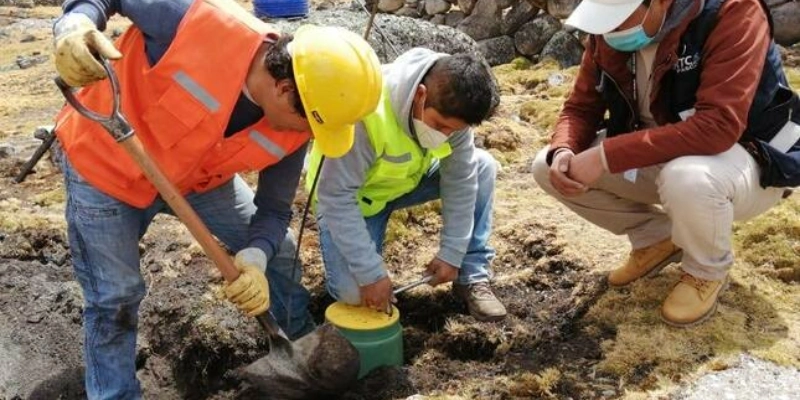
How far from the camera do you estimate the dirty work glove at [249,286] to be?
285 centimetres

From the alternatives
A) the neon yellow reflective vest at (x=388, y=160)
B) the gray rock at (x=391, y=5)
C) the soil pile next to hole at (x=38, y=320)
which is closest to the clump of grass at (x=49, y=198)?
the soil pile next to hole at (x=38, y=320)

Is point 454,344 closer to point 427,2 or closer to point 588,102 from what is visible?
point 588,102

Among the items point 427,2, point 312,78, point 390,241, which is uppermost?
point 312,78

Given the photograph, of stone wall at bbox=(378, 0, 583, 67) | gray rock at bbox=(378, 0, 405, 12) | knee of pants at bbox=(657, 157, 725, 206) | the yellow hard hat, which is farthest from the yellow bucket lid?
gray rock at bbox=(378, 0, 405, 12)

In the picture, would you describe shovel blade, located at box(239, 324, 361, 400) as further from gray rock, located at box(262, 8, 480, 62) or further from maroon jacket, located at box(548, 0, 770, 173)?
gray rock, located at box(262, 8, 480, 62)

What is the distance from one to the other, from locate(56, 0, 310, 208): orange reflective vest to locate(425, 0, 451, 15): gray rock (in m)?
8.92

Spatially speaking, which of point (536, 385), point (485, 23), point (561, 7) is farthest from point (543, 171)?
point (485, 23)

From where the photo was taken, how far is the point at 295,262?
136 inches

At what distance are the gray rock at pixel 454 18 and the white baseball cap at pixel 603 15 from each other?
319 inches

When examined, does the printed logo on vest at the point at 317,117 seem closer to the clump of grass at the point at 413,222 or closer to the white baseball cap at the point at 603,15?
the white baseball cap at the point at 603,15

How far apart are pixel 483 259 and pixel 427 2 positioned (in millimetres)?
8501

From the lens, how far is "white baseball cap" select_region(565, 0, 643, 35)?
3.03m

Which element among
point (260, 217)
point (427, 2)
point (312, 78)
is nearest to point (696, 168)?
point (312, 78)

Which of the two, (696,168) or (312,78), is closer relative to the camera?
(312,78)
